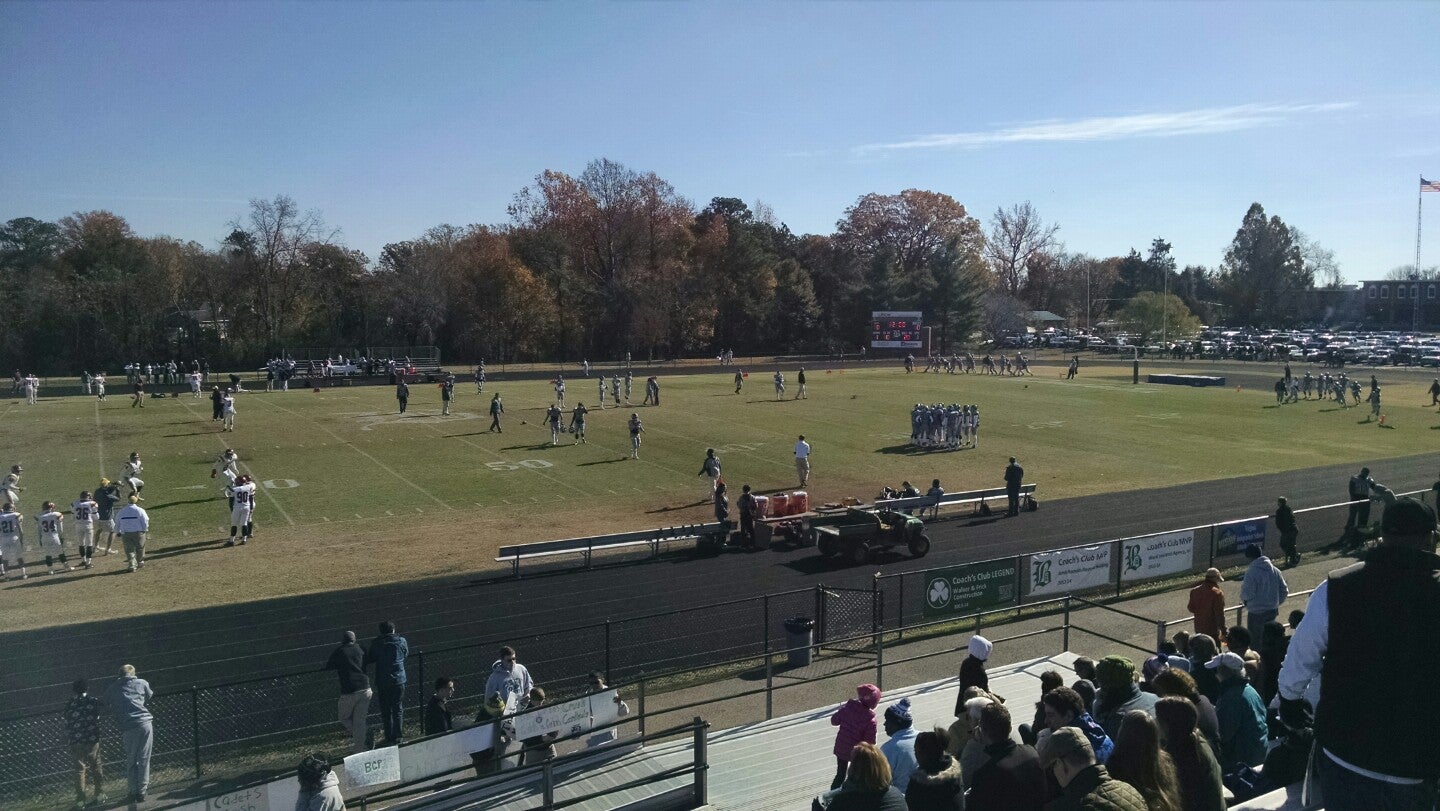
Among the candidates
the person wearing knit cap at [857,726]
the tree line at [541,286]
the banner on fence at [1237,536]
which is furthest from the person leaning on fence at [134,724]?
the tree line at [541,286]

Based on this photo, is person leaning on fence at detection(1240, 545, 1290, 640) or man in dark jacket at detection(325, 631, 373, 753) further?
person leaning on fence at detection(1240, 545, 1290, 640)

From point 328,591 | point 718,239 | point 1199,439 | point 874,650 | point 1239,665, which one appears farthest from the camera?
point 718,239

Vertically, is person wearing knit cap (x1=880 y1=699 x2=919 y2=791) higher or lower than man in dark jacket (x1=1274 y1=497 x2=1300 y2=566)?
higher

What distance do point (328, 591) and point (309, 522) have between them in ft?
21.6

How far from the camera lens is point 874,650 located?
14.8 metres

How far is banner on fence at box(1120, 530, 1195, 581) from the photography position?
59.5 feet

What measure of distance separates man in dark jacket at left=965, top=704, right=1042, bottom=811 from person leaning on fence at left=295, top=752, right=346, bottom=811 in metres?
4.83

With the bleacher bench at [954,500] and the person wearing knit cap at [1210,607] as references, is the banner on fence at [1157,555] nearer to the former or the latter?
the person wearing knit cap at [1210,607]

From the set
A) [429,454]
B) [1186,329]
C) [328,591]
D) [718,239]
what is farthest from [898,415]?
[1186,329]

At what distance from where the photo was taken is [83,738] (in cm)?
1036

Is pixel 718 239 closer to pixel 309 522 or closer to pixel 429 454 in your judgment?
pixel 429 454

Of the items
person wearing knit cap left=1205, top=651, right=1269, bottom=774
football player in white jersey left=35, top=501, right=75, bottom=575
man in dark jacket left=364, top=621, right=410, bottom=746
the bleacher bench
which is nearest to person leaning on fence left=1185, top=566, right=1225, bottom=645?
person wearing knit cap left=1205, top=651, right=1269, bottom=774

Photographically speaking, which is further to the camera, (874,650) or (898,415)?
(898,415)

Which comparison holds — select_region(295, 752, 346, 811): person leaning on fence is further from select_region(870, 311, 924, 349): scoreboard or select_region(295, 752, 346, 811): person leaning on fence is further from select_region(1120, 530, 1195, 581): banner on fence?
select_region(870, 311, 924, 349): scoreboard
